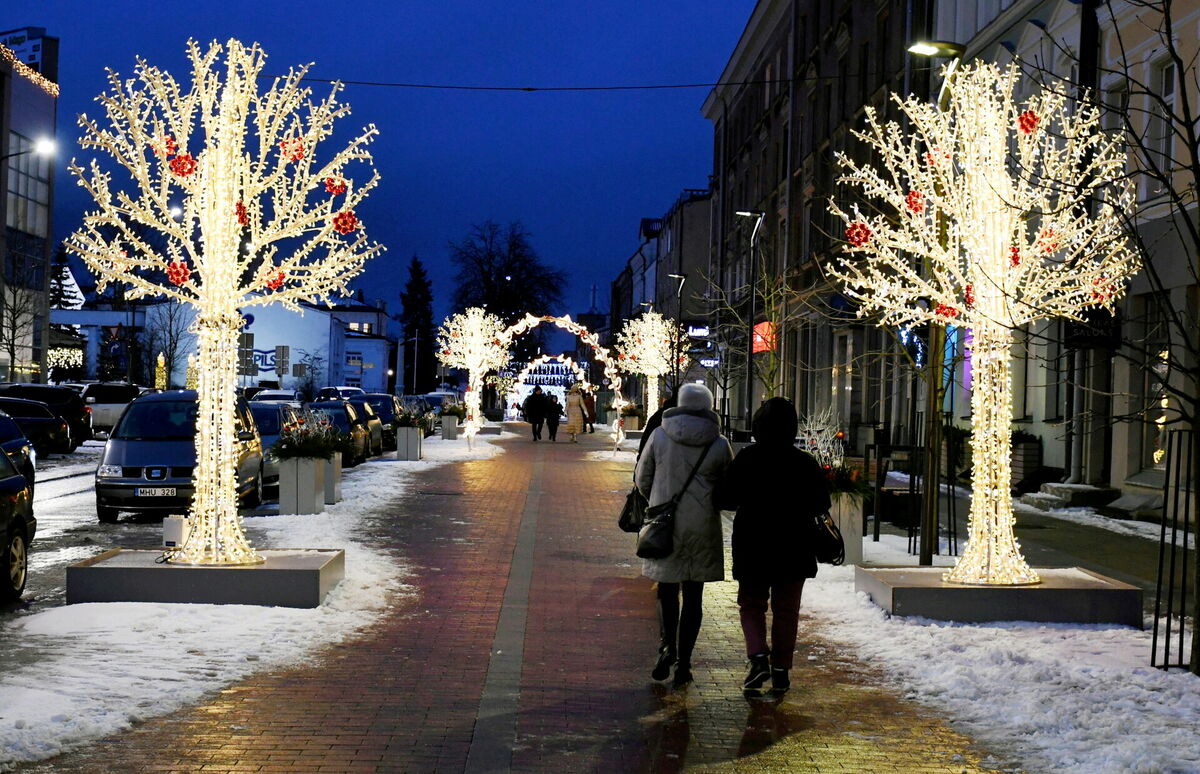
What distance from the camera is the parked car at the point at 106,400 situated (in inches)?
1742

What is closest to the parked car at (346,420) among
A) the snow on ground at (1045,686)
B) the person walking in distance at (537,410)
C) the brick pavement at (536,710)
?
the person walking in distance at (537,410)

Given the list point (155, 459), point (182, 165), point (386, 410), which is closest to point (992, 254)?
point (182, 165)

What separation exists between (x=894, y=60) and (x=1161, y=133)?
1490 cm

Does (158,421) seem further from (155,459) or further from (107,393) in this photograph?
(107,393)

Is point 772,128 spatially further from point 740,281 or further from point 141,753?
point 141,753

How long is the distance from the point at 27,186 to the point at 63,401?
35.1 metres

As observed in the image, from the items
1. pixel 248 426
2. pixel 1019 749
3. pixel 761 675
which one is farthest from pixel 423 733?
pixel 248 426

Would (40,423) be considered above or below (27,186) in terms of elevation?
below

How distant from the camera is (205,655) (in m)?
8.21

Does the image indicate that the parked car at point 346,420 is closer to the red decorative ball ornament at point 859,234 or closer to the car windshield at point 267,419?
the car windshield at point 267,419

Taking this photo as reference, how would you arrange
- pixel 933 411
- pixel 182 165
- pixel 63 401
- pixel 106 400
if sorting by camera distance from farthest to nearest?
pixel 106 400
pixel 63 401
pixel 933 411
pixel 182 165

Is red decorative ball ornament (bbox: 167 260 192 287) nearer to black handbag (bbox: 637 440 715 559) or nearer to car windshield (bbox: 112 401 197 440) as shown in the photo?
black handbag (bbox: 637 440 715 559)

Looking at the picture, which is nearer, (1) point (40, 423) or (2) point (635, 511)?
(2) point (635, 511)

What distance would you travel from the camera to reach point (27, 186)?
214 ft
